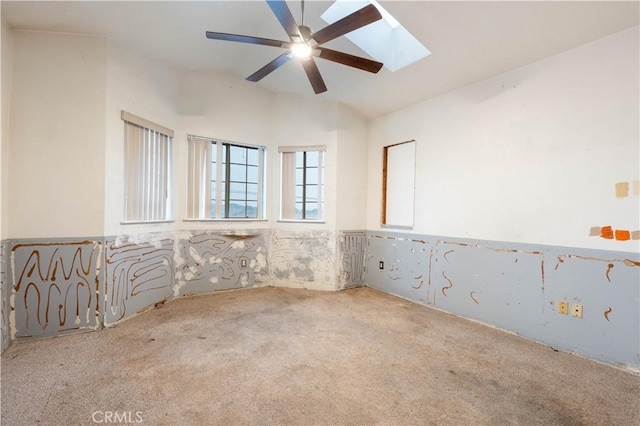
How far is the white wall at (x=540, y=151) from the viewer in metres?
2.27

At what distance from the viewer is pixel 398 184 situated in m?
4.20

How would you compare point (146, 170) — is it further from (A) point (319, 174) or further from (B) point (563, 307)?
(B) point (563, 307)

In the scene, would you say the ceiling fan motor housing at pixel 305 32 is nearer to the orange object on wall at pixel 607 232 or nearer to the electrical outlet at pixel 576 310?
the orange object on wall at pixel 607 232

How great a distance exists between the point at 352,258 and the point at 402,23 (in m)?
3.14

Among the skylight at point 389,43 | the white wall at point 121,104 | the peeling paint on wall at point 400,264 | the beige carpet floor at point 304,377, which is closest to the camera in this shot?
the beige carpet floor at point 304,377

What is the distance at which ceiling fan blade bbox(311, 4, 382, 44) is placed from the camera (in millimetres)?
1896

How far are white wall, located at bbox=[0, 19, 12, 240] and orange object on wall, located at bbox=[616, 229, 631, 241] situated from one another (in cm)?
515

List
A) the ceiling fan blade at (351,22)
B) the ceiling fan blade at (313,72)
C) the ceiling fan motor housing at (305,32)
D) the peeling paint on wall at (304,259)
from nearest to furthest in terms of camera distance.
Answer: the ceiling fan blade at (351,22), the ceiling fan motor housing at (305,32), the ceiling fan blade at (313,72), the peeling paint on wall at (304,259)

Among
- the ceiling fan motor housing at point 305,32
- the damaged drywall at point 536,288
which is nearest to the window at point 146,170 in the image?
the ceiling fan motor housing at point 305,32

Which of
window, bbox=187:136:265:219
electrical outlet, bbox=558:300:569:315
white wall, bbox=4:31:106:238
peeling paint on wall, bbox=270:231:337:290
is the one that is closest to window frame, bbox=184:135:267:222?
window, bbox=187:136:265:219

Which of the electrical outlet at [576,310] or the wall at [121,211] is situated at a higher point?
the wall at [121,211]

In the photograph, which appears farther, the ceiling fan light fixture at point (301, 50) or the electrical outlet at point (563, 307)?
the electrical outlet at point (563, 307)

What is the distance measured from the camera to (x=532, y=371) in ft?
7.14

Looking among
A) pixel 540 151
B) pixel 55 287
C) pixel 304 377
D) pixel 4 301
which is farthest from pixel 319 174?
pixel 4 301
